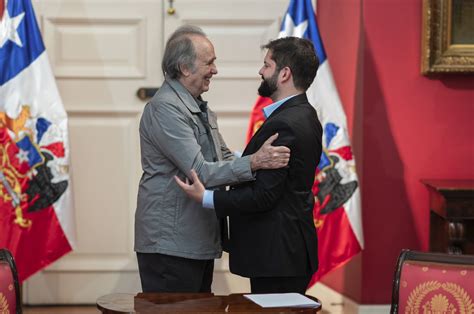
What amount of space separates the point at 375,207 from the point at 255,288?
1958 mm

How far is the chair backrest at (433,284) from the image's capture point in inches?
105

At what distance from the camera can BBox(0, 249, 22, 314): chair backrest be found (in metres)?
2.72

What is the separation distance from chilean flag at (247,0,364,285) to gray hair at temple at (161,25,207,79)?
4.93 ft

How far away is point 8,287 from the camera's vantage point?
9.02 feet

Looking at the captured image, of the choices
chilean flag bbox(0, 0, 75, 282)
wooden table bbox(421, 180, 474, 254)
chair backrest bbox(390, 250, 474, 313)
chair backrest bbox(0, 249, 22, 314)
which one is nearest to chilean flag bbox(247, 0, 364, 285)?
wooden table bbox(421, 180, 474, 254)

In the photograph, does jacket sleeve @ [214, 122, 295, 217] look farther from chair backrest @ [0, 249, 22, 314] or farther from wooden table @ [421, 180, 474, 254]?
wooden table @ [421, 180, 474, 254]

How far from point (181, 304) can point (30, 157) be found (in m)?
2.23

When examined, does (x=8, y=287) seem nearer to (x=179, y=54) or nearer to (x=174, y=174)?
(x=174, y=174)

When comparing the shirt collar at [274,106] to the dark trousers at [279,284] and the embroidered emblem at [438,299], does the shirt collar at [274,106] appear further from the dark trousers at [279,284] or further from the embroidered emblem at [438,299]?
the embroidered emblem at [438,299]

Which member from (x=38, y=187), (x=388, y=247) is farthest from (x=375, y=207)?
(x=38, y=187)

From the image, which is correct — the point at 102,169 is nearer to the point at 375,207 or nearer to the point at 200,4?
the point at 200,4

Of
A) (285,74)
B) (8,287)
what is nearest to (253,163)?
(285,74)

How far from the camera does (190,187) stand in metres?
3.05

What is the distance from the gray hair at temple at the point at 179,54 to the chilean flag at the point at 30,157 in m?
1.42
